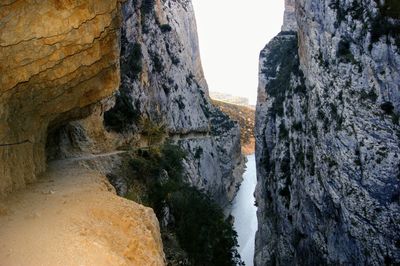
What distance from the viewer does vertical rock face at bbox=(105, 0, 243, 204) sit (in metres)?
35.8

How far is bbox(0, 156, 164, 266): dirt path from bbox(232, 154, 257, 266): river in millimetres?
38210

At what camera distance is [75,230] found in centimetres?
805

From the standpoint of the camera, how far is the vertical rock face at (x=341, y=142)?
79.3ft

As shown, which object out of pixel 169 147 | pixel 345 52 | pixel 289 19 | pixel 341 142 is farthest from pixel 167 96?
pixel 289 19

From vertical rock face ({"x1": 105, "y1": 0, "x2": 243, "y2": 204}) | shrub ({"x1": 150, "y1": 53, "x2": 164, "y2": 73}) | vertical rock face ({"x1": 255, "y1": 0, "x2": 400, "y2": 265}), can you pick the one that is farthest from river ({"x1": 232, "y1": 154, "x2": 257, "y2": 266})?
shrub ({"x1": 150, "y1": 53, "x2": 164, "y2": 73})

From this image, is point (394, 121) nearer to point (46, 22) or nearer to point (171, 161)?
point (171, 161)

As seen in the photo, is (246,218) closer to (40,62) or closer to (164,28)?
(164,28)

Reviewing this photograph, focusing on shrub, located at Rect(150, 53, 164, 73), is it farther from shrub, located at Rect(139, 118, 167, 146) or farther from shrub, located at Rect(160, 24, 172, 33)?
shrub, located at Rect(139, 118, 167, 146)

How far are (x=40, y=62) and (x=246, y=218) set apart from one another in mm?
55603

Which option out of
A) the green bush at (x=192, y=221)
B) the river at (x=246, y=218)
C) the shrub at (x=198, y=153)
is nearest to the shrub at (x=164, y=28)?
the shrub at (x=198, y=153)

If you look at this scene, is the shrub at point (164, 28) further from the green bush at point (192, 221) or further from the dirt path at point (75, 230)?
the dirt path at point (75, 230)

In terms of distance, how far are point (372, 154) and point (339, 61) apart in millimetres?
7448

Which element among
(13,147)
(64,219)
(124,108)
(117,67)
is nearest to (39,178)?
(13,147)

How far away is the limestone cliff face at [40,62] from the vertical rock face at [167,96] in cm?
1632
